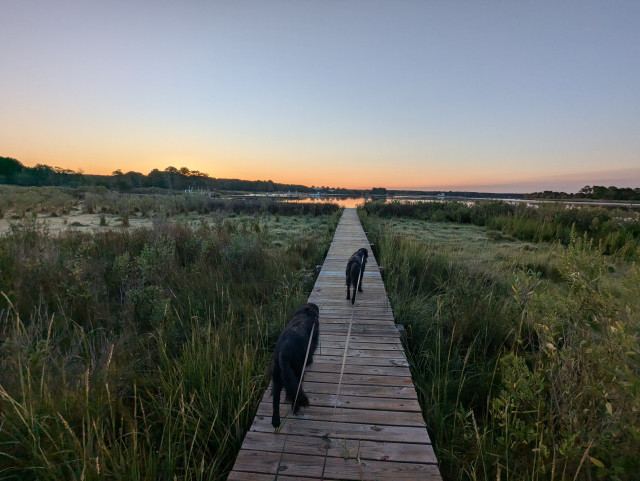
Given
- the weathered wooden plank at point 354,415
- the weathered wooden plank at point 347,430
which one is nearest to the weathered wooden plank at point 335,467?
the weathered wooden plank at point 347,430

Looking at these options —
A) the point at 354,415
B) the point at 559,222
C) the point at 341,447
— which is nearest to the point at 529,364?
the point at 354,415

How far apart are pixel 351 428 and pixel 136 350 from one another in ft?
8.87

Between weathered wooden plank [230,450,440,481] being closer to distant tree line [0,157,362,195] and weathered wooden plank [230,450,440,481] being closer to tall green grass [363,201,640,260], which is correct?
tall green grass [363,201,640,260]

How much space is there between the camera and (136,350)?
11.3ft

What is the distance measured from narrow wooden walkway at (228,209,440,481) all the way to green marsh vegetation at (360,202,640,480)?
1.02 feet

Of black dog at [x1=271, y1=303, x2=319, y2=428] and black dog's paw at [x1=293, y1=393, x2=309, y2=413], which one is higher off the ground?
black dog at [x1=271, y1=303, x2=319, y2=428]

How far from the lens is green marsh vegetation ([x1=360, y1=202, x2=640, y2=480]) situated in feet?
5.15

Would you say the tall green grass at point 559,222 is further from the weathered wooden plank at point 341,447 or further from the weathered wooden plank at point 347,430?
the weathered wooden plank at point 341,447

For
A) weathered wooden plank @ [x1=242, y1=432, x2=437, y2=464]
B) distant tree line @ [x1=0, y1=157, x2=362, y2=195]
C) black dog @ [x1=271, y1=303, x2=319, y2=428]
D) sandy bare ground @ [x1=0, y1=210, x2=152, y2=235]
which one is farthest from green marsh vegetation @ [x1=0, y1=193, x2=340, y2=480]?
distant tree line @ [x1=0, y1=157, x2=362, y2=195]

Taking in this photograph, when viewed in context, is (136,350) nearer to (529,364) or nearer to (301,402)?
(301,402)

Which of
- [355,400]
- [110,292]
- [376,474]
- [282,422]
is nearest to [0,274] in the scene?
[110,292]

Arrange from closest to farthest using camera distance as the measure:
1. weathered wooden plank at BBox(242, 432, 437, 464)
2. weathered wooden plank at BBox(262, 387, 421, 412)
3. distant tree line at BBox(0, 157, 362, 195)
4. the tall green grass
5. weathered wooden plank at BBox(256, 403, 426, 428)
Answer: weathered wooden plank at BBox(242, 432, 437, 464)
weathered wooden plank at BBox(256, 403, 426, 428)
weathered wooden plank at BBox(262, 387, 421, 412)
the tall green grass
distant tree line at BBox(0, 157, 362, 195)

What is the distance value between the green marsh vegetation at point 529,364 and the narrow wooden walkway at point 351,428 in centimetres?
31

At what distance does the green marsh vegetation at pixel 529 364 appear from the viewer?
5.15 ft
